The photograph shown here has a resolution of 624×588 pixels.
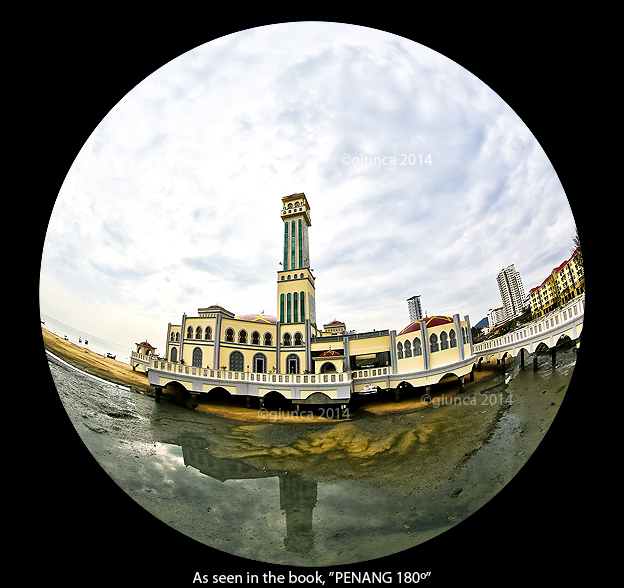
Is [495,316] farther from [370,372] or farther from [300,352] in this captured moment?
[300,352]

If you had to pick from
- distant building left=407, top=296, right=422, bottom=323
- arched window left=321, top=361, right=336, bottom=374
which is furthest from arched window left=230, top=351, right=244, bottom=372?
distant building left=407, top=296, right=422, bottom=323

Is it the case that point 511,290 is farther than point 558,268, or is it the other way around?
point 558,268

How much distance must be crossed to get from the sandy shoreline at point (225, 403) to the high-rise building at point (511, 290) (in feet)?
3.08

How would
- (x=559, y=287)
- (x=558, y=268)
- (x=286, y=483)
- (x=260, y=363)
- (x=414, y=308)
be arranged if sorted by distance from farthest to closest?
(x=558, y=268)
(x=559, y=287)
(x=260, y=363)
(x=286, y=483)
(x=414, y=308)

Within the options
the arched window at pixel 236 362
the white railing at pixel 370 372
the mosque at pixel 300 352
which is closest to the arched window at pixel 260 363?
the mosque at pixel 300 352

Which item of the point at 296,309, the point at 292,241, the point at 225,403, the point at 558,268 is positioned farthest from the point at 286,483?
the point at 558,268

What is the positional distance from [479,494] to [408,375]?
236 cm

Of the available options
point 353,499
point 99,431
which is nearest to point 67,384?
point 99,431

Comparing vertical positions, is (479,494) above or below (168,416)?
below

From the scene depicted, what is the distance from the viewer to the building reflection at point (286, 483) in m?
6.24

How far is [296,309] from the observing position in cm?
653

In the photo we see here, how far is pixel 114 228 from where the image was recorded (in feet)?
23.0

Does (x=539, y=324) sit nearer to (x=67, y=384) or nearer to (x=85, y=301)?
(x=85, y=301)

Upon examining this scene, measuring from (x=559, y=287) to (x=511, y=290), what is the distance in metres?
0.88
